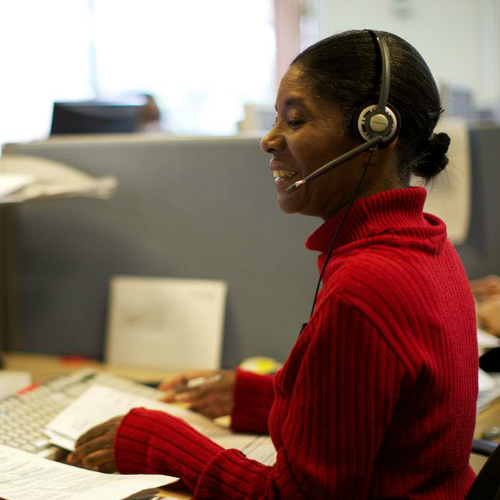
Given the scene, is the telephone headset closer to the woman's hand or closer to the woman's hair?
the woman's hair

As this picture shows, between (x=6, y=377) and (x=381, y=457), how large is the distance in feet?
2.70

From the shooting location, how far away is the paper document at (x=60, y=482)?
2.37 ft

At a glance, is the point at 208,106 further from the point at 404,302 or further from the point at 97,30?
the point at 404,302

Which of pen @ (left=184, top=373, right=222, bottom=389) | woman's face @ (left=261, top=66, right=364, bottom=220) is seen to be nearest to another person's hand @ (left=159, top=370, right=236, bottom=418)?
pen @ (left=184, top=373, right=222, bottom=389)

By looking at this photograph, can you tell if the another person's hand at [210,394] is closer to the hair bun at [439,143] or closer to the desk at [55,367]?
the desk at [55,367]

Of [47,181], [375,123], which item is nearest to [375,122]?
[375,123]

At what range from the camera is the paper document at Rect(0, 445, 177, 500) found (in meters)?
Result: 0.72

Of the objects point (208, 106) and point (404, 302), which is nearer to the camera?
point (404, 302)

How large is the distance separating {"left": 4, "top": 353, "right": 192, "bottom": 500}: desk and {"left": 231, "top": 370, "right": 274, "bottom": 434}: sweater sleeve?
336mm

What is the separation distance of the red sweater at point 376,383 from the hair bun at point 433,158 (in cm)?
8

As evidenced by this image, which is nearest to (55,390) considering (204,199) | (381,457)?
(204,199)

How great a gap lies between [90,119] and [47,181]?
0.40 meters

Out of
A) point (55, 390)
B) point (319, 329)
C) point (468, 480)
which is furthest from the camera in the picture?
point (55, 390)

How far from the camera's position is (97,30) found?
488cm
